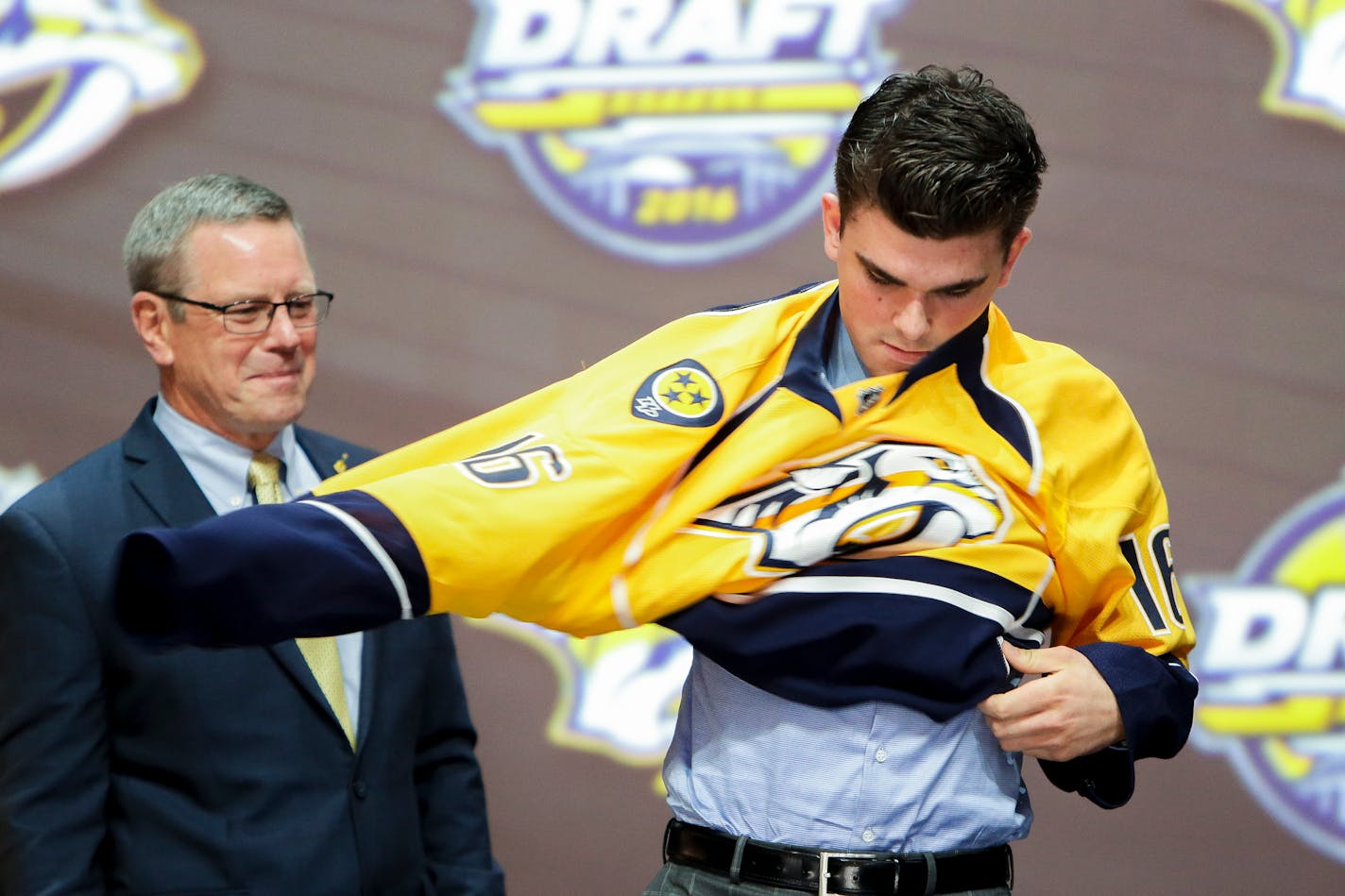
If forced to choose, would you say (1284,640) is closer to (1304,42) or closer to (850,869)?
(1304,42)

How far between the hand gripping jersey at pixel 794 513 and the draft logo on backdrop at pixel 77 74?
1.55 metres

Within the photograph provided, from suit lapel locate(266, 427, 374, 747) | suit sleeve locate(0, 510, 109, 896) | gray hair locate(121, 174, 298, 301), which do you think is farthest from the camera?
gray hair locate(121, 174, 298, 301)

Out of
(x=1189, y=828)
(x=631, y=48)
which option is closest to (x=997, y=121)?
(x=631, y=48)

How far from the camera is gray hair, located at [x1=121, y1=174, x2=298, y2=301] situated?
188 centimetres

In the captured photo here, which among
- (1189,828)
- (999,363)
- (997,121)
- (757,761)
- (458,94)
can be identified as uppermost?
(458,94)

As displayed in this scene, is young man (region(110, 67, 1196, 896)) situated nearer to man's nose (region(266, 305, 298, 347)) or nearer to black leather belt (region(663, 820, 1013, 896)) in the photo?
black leather belt (region(663, 820, 1013, 896))

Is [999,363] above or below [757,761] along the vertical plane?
above

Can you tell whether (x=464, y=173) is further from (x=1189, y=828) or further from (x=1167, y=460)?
(x=1189, y=828)

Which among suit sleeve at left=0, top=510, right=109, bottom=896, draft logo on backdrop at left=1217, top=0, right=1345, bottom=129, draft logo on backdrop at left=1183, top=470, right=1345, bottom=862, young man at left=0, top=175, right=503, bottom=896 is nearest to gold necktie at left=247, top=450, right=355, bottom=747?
young man at left=0, top=175, right=503, bottom=896

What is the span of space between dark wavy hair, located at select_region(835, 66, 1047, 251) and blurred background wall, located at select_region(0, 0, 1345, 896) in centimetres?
120

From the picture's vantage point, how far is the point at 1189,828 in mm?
2629

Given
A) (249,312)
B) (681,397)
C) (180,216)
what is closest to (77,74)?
(180,216)

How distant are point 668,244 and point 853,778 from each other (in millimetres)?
1461

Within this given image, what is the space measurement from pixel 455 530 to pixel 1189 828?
194cm
